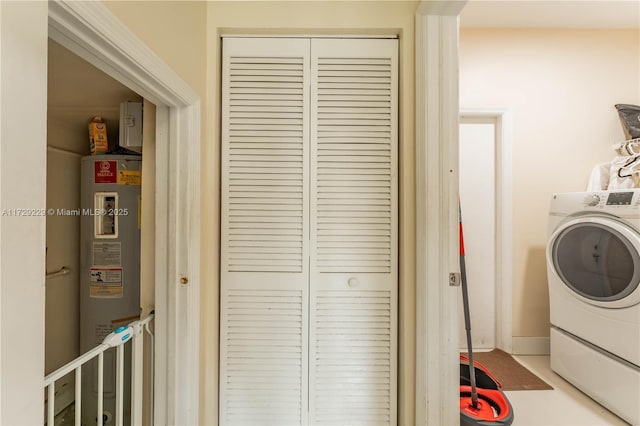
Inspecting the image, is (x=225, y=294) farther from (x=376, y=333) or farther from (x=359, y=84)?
(x=359, y=84)

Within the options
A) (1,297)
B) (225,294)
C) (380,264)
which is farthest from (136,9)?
(380,264)

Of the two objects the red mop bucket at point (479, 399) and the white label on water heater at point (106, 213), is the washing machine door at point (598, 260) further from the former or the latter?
the white label on water heater at point (106, 213)

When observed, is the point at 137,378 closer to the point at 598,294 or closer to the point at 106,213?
the point at 106,213

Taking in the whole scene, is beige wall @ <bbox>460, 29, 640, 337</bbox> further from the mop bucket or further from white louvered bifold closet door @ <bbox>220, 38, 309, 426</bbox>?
white louvered bifold closet door @ <bbox>220, 38, 309, 426</bbox>

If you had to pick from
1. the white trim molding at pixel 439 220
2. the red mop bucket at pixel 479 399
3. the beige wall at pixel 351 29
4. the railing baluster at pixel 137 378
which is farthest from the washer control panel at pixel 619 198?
the railing baluster at pixel 137 378

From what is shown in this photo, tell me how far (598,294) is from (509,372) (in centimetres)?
81

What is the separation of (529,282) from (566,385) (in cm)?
71

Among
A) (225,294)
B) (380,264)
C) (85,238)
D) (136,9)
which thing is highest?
(136,9)

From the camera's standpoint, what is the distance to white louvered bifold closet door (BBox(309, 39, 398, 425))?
4.10ft

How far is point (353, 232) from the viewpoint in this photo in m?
1.27

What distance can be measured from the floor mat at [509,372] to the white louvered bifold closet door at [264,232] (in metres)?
1.55

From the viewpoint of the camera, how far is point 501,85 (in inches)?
84.8

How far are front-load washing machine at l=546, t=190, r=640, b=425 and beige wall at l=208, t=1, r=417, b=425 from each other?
1.32 m

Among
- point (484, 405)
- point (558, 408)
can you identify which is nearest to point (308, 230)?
point (484, 405)
